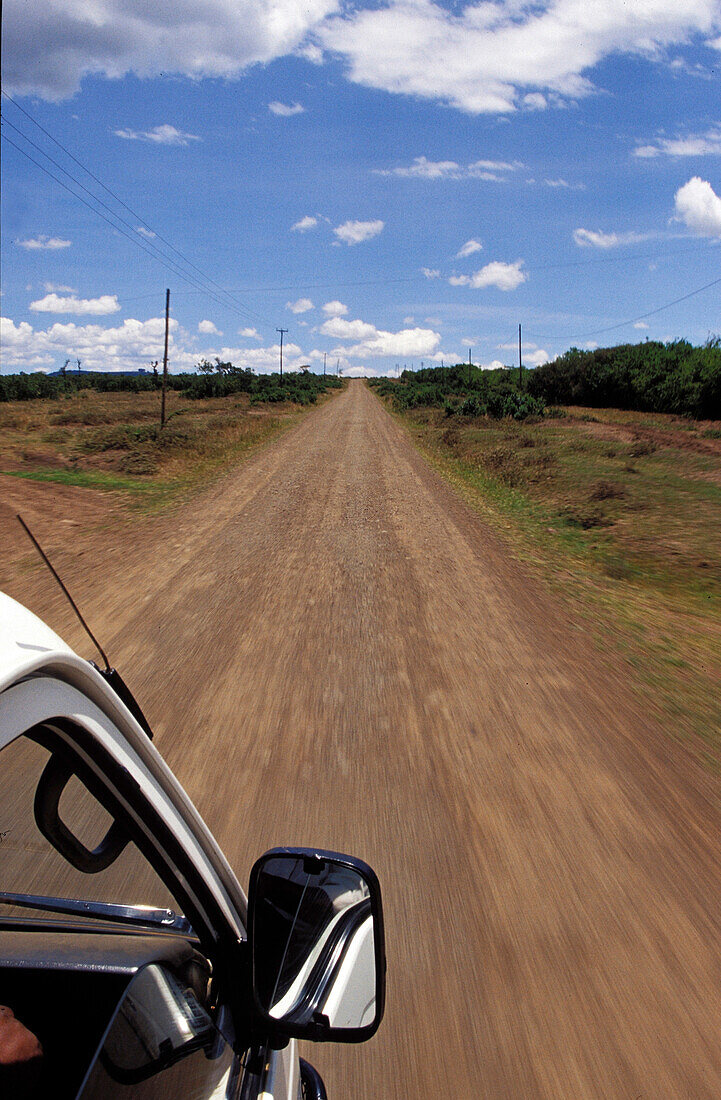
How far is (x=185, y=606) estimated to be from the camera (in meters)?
5.61

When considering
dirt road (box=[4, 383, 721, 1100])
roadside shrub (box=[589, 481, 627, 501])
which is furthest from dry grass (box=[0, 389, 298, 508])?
roadside shrub (box=[589, 481, 627, 501])

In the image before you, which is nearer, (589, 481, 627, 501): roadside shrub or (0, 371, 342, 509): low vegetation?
(589, 481, 627, 501): roadside shrub

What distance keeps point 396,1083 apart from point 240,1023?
1009mm

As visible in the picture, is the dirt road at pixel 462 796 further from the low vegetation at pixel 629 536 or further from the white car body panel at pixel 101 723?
the white car body panel at pixel 101 723

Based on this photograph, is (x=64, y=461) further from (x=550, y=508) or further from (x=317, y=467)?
(x=550, y=508)

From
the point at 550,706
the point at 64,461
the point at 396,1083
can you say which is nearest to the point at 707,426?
the point at 64,461

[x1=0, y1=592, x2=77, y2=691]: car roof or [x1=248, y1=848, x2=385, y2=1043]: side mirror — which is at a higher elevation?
[x1=0, y1=592, x2=77, y2=691]: car roof

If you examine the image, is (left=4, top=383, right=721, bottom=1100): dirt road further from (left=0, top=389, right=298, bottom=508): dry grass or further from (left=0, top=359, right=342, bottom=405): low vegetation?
(left=0, top=359, right=342, bottom=405): low vegetation

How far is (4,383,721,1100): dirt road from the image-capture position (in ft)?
6.48

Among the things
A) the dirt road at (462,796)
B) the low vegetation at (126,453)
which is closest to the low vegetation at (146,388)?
the low vegetation at (126,453)

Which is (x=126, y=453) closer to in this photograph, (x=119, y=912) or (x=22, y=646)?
(x=119, y=912)

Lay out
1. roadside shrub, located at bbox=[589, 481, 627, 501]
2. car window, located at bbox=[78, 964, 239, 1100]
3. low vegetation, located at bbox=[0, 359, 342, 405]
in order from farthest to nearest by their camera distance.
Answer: low vegetation, located at bbox=[0, 359, 342, 405], roadside shrub, located at bbox=[589, 481, 627, 501], car window, located at bbox=[78, 964, 239, 1100]

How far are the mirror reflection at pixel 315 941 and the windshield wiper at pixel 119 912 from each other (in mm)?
241

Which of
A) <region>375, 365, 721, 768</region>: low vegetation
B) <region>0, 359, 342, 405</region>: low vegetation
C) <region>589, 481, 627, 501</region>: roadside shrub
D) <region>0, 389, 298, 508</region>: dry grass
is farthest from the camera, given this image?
<region>0, 359, 342, 405</region>: low vegetation
